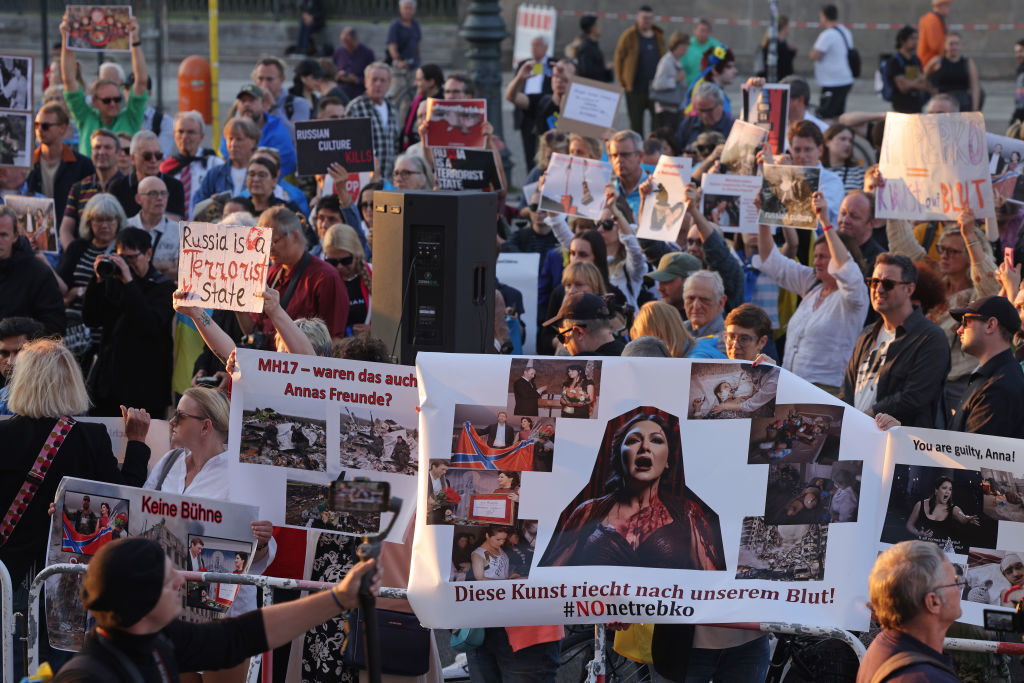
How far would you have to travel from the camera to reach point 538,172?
39.8 ft

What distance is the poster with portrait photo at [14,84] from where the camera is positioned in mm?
10969

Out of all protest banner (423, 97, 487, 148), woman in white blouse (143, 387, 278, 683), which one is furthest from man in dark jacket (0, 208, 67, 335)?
protest banner (423, 97, 487, 148)

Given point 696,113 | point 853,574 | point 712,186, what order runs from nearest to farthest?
point 853,574 → point 712,186 → point 696,113

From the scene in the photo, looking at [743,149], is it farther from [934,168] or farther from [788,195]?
[934,168]

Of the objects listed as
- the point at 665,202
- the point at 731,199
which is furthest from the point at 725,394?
the point at 731,199

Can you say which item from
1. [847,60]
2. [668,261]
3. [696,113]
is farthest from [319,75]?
[668,261]

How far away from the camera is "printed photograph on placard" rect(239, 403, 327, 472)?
5.44 metres

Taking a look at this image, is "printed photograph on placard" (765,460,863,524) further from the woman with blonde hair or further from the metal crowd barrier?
the woman with blonde hair

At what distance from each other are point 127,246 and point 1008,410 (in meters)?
5.43

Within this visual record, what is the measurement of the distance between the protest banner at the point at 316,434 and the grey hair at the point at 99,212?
178 inches

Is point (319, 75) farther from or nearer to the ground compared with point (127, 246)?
farther from the ground

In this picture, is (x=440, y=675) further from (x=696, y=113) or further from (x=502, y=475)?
(x=696, y=113)

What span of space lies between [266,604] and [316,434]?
0.70m

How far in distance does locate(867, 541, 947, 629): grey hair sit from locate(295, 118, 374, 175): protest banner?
7478 millimetres
